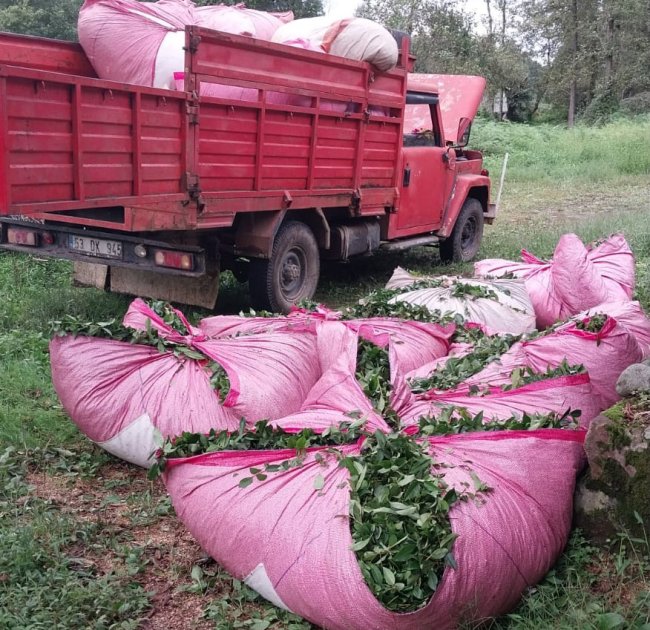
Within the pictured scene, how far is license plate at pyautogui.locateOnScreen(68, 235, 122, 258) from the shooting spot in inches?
193

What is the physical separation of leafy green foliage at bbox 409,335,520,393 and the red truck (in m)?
1.96

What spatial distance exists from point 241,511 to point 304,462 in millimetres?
249

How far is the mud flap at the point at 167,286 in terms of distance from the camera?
17.6ft

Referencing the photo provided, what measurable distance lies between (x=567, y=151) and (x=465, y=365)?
1633cm

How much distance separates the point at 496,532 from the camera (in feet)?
7.30

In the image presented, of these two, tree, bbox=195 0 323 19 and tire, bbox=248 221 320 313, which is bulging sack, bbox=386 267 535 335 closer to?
tire, bbox=248 221 320 313

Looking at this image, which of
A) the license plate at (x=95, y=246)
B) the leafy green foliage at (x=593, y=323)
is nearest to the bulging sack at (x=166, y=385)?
the leafy green foliage at (x=593, y=323)

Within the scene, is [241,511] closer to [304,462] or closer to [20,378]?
[304,462]

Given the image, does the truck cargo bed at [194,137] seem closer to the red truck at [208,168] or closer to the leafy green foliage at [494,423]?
the red truck at [208,168]

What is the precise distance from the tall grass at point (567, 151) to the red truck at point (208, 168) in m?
9.89

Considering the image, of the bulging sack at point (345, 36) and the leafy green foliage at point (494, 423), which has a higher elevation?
the bulging sack at point (345, 36)

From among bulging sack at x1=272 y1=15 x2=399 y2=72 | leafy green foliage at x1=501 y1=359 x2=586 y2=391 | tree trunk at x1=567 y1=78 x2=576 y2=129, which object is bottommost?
leafy green foliage at x1=501 y1=359 x2=586 y2=391

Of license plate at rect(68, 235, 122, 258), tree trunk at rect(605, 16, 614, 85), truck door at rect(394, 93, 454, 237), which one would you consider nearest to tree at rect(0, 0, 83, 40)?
truck door at rect(394, 93, 454, 237)

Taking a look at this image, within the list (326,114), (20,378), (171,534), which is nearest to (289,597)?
(171,534)
